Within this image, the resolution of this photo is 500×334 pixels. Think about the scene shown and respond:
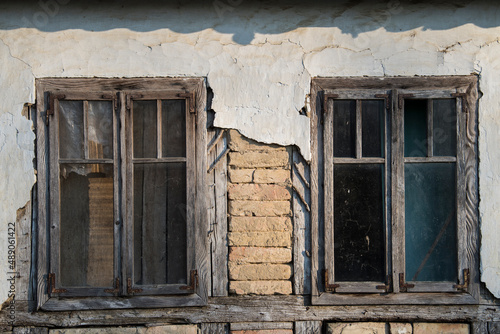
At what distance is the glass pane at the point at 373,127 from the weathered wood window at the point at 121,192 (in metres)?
1.19

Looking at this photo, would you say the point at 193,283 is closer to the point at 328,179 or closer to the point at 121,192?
the point at 121,192

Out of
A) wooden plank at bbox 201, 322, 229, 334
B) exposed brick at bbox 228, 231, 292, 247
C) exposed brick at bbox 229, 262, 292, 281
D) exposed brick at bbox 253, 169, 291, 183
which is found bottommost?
wooden plank at bbox 201, 322, 229, 334

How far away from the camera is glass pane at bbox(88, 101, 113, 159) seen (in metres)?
3.32

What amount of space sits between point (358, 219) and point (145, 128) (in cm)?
172

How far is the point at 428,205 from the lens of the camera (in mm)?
3344

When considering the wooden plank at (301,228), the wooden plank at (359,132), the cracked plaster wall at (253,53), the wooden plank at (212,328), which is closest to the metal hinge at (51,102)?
the cracked plaster wall at (253,53)

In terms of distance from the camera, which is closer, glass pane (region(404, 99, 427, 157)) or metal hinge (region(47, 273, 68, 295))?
metal hinge (region(47, 273, 68, 295))

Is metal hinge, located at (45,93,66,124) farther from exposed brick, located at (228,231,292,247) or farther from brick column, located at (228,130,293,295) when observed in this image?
exposed brick, located at (228,231,292,247)

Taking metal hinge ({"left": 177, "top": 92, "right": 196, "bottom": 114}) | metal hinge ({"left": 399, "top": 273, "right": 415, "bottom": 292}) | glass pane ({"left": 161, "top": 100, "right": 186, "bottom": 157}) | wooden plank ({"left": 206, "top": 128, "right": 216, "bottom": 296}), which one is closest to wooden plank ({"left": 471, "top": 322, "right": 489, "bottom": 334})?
metal hinge ({"left": 399, "top": 273, "right": 415, "bottom": 292})

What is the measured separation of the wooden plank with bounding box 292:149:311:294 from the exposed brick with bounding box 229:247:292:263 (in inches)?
3.2

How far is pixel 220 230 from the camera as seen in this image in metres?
3.30

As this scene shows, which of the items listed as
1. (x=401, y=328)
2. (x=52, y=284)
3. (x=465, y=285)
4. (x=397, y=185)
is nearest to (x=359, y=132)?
(x=397, y=185)

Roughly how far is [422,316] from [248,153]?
Result: 5.72 feet

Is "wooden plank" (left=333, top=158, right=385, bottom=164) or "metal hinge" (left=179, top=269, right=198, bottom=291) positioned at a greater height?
"wooden plank" (left=333, top=158, right=385, bottom=164)
